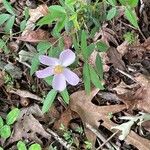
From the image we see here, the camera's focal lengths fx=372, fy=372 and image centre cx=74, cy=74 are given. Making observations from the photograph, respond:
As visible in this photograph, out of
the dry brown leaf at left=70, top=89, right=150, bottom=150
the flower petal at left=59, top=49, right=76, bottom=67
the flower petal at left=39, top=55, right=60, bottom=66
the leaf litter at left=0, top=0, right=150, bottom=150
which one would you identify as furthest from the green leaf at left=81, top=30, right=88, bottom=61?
the dry brown leaf at left=70, top=89, right=150, bottom=150

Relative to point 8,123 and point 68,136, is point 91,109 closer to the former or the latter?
point 68,136

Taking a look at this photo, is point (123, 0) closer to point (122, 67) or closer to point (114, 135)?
point (122, 67)

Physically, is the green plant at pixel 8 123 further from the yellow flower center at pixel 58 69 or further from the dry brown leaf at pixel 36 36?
the yellow flower center at pixel 58 69

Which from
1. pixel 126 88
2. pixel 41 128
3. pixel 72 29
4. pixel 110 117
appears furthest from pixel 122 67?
pixel 41 128

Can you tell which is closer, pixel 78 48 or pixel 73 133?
pixel 78 48

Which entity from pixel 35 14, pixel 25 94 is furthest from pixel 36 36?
pixel 25 94

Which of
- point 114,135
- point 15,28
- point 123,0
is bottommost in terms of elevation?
point 114,135

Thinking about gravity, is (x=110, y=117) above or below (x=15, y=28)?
below
